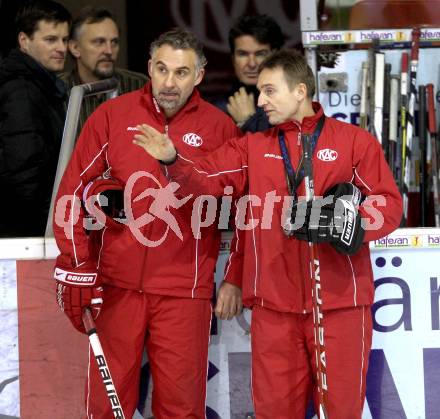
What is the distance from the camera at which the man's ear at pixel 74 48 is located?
214 inches

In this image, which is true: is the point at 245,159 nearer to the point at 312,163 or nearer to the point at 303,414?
the point at 312,163

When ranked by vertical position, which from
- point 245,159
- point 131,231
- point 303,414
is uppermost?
point 245,159

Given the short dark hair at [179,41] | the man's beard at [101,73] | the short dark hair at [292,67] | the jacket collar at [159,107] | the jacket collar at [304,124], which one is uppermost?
the man's beard at [101,73]

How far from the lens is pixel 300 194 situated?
389 cm

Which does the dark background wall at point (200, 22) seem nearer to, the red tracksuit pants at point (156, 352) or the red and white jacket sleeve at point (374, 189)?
the red and white jacket sleeve at point (374, 189)

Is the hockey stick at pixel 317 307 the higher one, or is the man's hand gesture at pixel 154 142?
the man's hand gesture at pixel 154 142

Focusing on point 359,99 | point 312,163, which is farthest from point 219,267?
point 359,99

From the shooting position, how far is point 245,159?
4.00 metres

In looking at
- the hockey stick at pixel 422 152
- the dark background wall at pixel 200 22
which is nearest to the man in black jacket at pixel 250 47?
the hockey stick at pixel 422 152

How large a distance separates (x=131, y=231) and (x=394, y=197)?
3.26 feet

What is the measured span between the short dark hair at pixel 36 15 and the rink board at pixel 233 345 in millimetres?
1176

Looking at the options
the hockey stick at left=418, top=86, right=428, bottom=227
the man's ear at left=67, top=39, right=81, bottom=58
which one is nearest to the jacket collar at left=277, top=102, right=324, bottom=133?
the hockey stick at left=418, top=86, right=428, bottom=227

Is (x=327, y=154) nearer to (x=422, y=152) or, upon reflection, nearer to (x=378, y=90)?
(x=378, y=90)

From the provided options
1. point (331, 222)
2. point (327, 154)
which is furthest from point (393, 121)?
point (331, 222)
